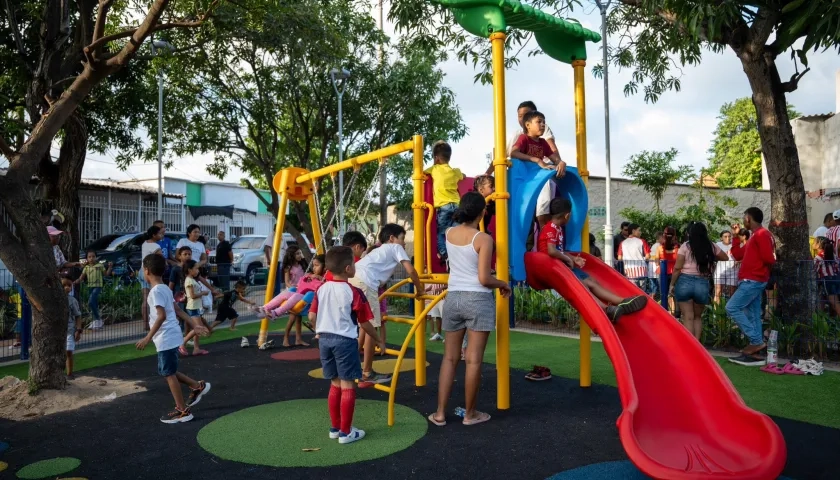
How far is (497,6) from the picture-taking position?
17.7 ft

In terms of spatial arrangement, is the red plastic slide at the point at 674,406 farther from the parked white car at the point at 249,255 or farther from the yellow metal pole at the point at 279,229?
the parked white car at the point at 249,255

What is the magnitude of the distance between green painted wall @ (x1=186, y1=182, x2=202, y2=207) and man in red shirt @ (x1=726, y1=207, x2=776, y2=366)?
136 feet

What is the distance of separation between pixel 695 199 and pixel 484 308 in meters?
21.9

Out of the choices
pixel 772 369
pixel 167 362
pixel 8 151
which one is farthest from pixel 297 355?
pixel 772 369

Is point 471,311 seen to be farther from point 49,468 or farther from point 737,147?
point 737,147

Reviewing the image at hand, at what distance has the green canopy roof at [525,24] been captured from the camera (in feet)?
17.8

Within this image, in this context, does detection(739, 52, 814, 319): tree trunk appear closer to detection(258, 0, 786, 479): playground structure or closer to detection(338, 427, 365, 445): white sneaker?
detection(258, 0, 786, 479): playground structure

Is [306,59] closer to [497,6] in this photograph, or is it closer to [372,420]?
[497,6]

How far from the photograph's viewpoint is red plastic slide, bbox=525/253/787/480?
3529 millimetres

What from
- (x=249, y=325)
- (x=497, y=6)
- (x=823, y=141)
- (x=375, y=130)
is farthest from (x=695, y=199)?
(x=497, y=6)

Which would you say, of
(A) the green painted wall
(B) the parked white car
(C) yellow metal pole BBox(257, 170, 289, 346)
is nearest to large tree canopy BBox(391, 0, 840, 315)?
(C) yellow metal pole BBox(257, 170, 289, 346)

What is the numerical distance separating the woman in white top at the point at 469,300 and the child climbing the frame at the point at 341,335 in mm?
742

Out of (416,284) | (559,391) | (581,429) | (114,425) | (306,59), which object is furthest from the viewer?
(306,59)

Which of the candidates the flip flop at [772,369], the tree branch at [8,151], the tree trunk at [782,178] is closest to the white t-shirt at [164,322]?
the tree branch at [8,151]
